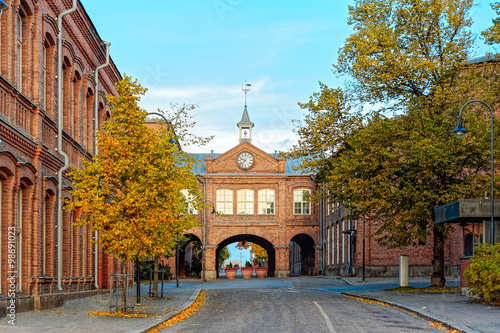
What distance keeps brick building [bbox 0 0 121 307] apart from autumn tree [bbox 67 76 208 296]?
53.8 inches

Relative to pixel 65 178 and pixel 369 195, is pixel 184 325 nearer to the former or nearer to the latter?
pixel 65 178

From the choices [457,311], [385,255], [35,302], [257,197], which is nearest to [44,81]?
[35,302]

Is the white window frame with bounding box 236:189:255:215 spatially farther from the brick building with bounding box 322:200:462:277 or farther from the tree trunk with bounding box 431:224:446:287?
the tree trunk with bounding box 431:224:446:287

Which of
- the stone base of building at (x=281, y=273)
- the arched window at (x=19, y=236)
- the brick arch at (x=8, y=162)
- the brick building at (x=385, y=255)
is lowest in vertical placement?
the stone base of building at (x=281, y=273)

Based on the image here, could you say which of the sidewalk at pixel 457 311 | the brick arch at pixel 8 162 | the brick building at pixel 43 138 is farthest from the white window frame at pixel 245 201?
the brick arch at pixel 8 162

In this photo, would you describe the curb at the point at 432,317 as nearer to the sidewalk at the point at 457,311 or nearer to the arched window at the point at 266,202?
the sidewalk at the point at 457,311

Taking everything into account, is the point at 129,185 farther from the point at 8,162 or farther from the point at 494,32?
the point at 494,32

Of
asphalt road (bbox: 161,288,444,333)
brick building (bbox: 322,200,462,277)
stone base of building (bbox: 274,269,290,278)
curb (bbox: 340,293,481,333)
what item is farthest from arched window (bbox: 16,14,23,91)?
stone base of building (bbox: 274,269,290,278)

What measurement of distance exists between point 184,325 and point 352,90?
17.6 m

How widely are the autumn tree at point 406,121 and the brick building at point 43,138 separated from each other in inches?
411

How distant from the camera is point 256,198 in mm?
60438

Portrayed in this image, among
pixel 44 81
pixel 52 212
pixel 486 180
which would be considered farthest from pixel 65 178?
pixel 486 180

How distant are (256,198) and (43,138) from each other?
41882 mm

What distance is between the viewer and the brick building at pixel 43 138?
52.9 feet
